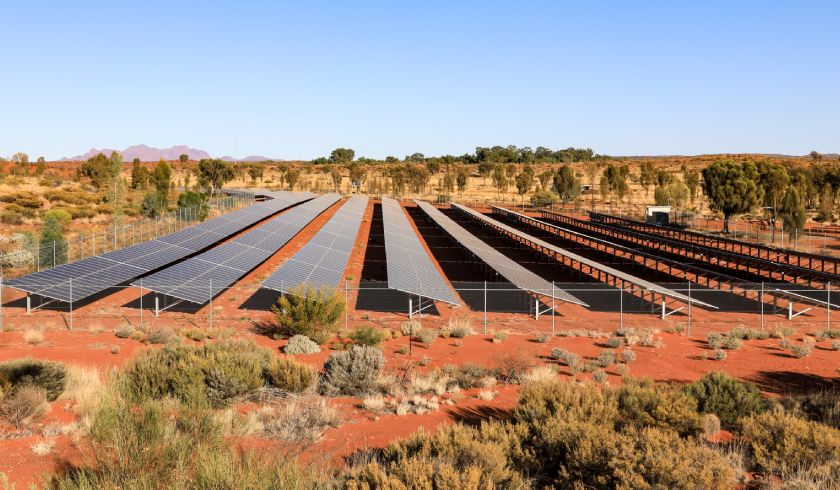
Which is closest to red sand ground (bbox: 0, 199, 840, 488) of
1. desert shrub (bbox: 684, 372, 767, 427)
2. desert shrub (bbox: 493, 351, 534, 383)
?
desert shrub (bbox: 493, 351, 534, 383)

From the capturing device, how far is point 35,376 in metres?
11.9

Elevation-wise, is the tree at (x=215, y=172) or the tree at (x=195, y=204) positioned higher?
the tree at (x=215, y=172)

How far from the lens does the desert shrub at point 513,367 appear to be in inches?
571

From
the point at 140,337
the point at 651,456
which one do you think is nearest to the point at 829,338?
the point at 651,456

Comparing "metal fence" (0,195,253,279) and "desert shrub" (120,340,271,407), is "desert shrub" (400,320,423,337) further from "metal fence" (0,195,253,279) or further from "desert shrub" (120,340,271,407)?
"metal fence" (0,195,253,279)

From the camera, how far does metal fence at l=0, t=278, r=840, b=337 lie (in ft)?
67.6

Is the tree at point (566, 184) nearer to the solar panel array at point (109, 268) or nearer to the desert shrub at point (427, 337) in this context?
the solar panel array at point (109, 268)

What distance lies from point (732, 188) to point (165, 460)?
53.4 meters

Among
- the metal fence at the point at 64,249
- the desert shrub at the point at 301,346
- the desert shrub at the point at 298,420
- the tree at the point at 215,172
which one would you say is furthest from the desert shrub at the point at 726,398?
the tree at the point at 215,172

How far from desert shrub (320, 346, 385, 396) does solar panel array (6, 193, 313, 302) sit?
1067 centimetres

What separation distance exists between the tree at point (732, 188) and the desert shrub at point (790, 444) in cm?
4738

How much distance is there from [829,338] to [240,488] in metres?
20.4

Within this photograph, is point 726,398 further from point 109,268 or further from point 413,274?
point 109,268

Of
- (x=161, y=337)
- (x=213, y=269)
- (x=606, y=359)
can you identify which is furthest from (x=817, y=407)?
(x=213, y=269)
